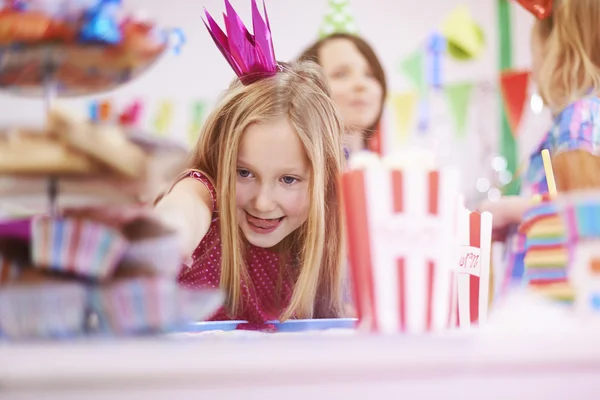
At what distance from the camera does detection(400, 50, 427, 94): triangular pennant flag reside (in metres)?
2.87

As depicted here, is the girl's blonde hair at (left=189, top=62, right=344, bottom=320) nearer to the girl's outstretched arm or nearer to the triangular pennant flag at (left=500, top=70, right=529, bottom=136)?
the girl's outstretched arm

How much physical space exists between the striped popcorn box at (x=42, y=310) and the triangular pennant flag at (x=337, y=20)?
1.97m

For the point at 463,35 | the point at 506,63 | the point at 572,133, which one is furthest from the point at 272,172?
the point at 506,63

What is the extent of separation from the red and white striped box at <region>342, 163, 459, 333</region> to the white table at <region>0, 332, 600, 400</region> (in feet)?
0.45

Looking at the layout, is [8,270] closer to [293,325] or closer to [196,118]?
[293,325]

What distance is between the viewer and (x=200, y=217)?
30.7 inches

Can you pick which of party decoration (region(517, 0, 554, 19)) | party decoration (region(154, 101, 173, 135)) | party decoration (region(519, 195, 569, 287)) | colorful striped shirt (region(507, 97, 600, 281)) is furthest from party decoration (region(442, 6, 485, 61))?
party decoration (region(519, 195, 569, 287))

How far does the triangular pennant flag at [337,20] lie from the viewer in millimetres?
2363

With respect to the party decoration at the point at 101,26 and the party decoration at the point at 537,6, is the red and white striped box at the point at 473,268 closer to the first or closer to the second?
the party decoration at the point at 537,6

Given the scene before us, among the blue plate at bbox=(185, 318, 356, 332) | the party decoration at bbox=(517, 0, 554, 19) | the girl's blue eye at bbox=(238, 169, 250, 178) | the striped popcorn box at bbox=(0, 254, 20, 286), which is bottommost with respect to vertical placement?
the blue plate at bbox=(185, 318, 356, 332)

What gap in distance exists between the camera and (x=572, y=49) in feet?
4.54

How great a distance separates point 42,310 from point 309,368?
0.17 metres

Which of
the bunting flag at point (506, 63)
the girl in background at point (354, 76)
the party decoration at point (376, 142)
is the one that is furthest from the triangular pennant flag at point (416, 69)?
the girl in background at point (354, 76)

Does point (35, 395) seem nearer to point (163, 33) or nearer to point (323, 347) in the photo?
point (323, 347)
